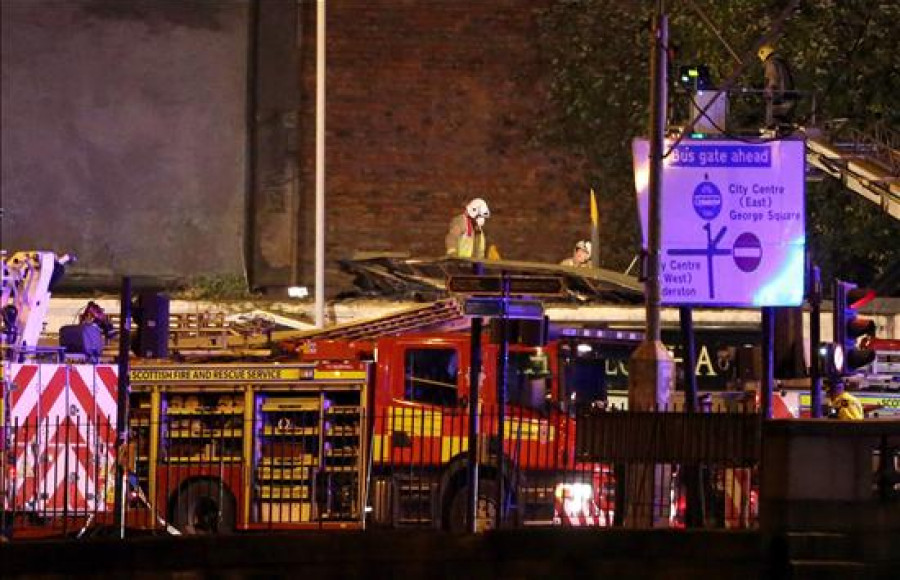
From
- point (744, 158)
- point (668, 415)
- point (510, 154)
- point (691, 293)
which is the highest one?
point (510, 154)

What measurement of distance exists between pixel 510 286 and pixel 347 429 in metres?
4.71

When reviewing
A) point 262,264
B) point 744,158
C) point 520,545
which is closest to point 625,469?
point 520,545

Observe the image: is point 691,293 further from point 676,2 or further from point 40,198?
point 40,198

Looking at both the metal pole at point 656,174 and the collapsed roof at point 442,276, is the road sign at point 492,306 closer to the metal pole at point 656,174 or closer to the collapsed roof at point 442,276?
the metal pole at point 656,174

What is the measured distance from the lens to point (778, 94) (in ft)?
79.1

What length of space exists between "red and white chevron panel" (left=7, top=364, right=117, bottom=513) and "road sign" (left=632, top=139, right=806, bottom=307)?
6314mm

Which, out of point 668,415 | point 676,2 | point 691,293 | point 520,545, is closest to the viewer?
→ point 520,545

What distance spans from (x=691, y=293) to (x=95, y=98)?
16.9m

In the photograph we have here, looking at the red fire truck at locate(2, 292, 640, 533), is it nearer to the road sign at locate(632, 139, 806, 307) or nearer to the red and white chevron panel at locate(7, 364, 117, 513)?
the red and white chevron panel at locate(7, 364, 117, 513)

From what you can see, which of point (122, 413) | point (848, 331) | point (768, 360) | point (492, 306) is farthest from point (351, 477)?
point (848, 331)

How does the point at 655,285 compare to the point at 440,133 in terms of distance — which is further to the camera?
the point at 440,133

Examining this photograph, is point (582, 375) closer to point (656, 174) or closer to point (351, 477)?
point (351, 477)

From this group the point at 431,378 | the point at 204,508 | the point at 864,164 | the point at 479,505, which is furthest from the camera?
the point at 864,164

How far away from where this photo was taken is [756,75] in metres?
33.5
